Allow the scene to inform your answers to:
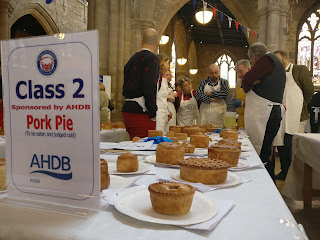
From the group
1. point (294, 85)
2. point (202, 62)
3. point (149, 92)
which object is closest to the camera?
point (149, 92)

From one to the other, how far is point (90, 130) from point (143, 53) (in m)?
2.19

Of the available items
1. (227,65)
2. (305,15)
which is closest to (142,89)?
(305,15)

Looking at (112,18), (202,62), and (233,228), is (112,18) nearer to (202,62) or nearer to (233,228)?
(233,228)

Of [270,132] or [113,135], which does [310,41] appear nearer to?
[270,132]

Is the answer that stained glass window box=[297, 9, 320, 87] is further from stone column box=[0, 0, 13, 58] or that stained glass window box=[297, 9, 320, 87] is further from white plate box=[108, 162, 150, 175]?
white plate box=[108, 162, 150, 175]

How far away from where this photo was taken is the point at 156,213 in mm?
719

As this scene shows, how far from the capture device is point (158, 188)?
2.46 ft

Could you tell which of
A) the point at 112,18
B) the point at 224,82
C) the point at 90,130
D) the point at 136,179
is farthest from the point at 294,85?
the point at 112,18

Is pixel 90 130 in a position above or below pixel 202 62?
below

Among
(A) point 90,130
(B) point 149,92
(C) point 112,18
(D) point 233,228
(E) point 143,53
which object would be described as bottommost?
(D) point 233,228

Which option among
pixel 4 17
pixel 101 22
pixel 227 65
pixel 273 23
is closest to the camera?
pixel 273 23

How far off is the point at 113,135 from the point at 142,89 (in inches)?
31.0

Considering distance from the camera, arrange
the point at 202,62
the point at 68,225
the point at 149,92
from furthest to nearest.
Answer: the point at 202,62
the point at 149,92
the point at 68,225

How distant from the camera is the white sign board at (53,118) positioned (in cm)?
70
